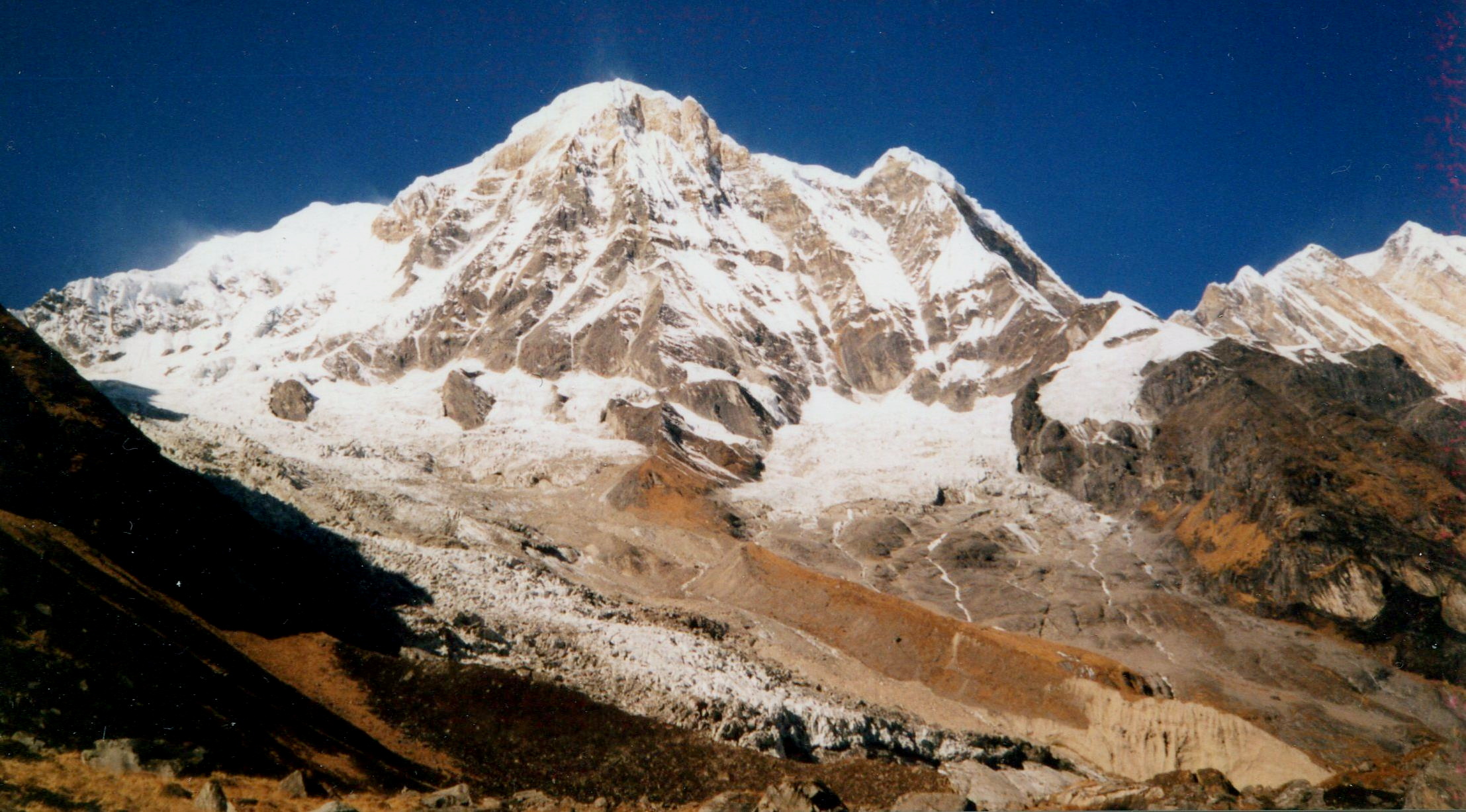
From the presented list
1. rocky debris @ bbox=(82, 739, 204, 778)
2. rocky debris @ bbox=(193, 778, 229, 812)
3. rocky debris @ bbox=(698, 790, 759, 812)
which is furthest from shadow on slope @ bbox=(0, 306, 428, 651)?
rocky debris @ bbox=(698, 790, 759, 812)

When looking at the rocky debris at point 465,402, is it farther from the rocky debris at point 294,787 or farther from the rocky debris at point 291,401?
the rocky debris at point 294,787

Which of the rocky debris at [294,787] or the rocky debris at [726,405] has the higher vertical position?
the rocky debris at [726,405]

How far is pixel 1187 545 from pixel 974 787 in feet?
291

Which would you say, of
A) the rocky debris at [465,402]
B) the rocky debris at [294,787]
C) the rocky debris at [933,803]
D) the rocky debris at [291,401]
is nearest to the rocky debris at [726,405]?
the rocky debris at [465,402]

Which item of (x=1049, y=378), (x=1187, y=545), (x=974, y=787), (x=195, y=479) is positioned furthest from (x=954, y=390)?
(x=195, y=479)

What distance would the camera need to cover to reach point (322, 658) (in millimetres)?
38656

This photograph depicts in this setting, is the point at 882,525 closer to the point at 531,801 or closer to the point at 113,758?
the point at 531,801

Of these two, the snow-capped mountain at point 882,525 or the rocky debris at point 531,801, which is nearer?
the rocky debris at point 531,801

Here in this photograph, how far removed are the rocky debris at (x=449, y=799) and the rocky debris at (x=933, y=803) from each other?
15957 millimetres

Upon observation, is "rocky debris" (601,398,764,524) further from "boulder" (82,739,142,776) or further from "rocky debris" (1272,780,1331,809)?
"boulder" (82,739,142,776)

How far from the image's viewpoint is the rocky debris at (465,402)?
516 feet

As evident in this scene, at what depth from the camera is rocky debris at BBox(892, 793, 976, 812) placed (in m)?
30.7

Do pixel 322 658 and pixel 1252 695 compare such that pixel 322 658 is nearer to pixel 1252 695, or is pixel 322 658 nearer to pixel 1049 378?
pixel 1252 695

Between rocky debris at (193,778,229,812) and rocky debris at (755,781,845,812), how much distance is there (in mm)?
17614
